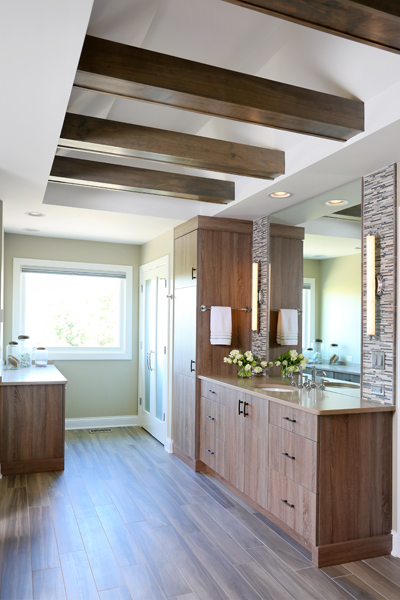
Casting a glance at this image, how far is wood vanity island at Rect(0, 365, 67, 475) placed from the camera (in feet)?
13.9

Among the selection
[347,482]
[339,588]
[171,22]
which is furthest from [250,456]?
[171,22]

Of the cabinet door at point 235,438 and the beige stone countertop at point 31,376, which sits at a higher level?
the beige stone countertop at point 31,376

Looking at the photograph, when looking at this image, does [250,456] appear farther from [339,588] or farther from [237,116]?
[237,116]

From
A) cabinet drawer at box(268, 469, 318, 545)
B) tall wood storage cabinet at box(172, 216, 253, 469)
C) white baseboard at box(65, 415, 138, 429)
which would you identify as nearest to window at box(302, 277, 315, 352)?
tall wood storage cabinet at box(172, 216, 253, 469)

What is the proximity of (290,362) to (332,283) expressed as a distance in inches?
31.4

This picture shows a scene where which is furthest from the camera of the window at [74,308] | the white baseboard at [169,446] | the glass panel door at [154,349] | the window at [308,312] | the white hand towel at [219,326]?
the window at [74,308]

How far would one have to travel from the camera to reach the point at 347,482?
9.12ft

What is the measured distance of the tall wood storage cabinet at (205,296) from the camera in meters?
4.43

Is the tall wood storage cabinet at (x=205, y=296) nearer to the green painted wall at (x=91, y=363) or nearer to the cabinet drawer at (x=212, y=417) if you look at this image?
the cabinet drawer at (x=212, y=417)

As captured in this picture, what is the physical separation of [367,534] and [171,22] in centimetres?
298

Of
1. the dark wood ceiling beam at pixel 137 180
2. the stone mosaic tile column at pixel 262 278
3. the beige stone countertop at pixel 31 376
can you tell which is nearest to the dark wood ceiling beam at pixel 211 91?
the dark wood ceiling beam at pixel 137 180

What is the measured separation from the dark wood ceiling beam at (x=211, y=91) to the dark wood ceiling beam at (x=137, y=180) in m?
1.36

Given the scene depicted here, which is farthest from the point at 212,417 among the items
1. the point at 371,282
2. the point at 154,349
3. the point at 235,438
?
the point at 371,282

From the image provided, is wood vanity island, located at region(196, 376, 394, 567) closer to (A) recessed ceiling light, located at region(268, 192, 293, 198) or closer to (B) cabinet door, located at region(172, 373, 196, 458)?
(B) cabinet door, located at region(172, 373, 196, 458)
